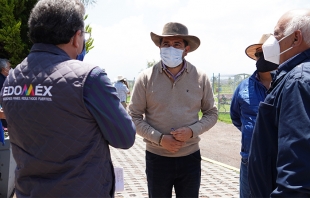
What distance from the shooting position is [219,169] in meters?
8.18

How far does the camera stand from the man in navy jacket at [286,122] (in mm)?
1918

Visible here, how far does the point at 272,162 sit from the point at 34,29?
1529mm

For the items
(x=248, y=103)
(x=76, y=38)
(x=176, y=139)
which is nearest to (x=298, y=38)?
(x=76, y=38)

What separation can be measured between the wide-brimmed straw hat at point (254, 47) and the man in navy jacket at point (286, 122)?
1.42 meters

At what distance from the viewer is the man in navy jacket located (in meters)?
1.92

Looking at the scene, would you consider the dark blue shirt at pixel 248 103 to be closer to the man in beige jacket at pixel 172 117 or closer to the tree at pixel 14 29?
the man in beige jacket at pixel 172 117

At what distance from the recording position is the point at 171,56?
394cm

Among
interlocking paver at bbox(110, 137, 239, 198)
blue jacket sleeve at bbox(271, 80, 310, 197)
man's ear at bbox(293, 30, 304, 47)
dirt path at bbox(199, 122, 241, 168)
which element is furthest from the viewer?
dirt path at bbox(199, 122, 241, 168)

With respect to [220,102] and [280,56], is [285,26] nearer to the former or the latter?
[280,56]

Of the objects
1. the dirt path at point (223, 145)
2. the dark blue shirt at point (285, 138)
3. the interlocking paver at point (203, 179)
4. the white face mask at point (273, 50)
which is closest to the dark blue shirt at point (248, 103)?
the white face mask at point (273, 50)

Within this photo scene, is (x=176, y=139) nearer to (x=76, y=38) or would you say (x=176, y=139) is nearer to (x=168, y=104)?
(x=168, y=104)

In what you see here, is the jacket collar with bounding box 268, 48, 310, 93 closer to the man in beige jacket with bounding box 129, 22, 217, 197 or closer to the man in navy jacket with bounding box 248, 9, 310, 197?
the man in navy jacket with bounding box 248, 9, 310, 197

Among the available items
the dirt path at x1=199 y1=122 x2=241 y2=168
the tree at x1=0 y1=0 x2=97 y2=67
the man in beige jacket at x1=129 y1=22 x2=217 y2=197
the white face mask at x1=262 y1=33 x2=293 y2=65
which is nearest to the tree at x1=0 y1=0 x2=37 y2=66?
the tree at x1=0 y1=0 x2=97 y2=67

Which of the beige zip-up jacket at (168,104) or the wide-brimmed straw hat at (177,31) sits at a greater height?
the wide-brimmed straw hat at (177,31)
